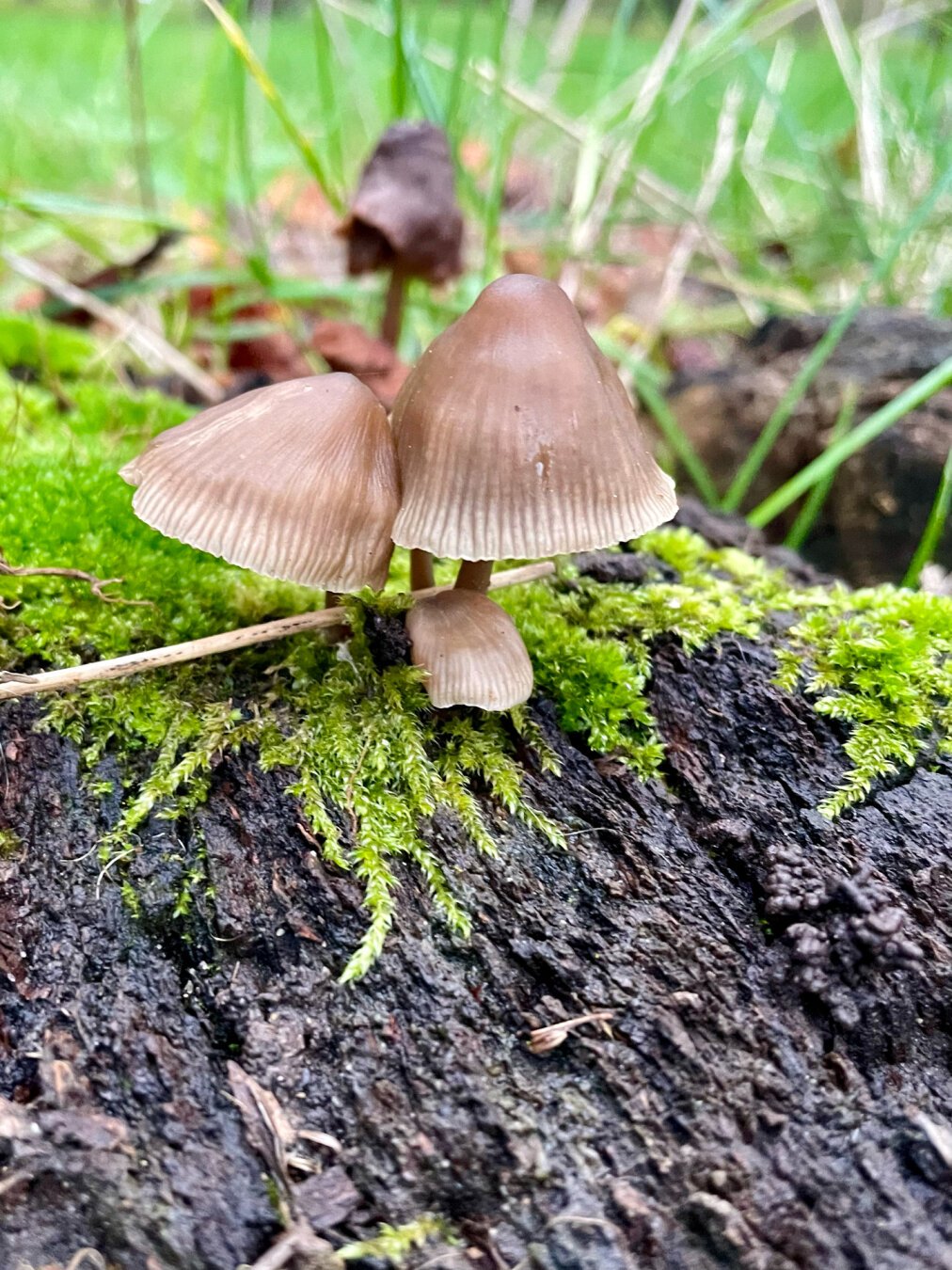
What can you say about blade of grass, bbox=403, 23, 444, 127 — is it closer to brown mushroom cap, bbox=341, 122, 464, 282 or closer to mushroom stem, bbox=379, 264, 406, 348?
brown mushroom cap, bbox=341, 122, 464, 282

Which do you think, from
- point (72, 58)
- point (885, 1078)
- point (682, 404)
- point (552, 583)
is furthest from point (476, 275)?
point (72, 58)

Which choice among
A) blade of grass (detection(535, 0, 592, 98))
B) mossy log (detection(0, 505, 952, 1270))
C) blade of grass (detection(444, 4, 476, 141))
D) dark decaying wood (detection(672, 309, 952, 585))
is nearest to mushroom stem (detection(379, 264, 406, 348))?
blade of grass (detection(444, 4, 476, 141))

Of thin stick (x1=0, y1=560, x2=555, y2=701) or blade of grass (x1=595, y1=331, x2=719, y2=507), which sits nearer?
thin stick (x1=0, y1=560, x2=555, y2=701)

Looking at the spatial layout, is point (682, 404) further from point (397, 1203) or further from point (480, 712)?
point (397, 1203)

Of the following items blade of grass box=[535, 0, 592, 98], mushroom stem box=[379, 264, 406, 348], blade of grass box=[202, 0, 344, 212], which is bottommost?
mushroom stem box=[379, 264, 406, 348]

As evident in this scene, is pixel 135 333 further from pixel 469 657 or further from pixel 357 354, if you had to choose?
pixel 469 657

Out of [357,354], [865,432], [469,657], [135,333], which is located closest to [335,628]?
[469,657]

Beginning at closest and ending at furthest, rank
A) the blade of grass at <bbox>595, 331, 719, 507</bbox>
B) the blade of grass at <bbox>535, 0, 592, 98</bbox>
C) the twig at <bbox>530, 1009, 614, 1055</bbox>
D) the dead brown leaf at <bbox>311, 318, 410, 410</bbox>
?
the twig at <bbox>530, 1009, 614, 1055</bbox>
the blade of grass at <bbox>595, 331, 719, 507</bbox>
the dead brown leaf at <bbox>311, 318, 410, 410</bbox>
the blade of grass at <bbox>535, 0, 592, 98</bbox>

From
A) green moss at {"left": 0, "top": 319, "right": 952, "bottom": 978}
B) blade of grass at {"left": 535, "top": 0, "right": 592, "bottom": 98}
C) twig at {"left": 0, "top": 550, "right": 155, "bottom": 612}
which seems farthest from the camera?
blade of grass at {"left": 535, "top": 0, "right": 592, "bottom": 98}
